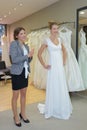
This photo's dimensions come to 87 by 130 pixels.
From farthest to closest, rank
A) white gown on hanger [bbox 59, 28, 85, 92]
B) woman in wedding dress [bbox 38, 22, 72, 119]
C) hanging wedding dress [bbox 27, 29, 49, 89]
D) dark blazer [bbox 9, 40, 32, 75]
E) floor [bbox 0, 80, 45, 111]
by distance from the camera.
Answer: hanging wedding dress [bbox 27, 29, 49, 89], white gown on hanger [bbox 59, 28, 85, 92], floor [bbox 0, 80, 45, 111], woman in wedding dress [bbox 38, 22, 72, 119], dark blazer [bbox 9, 40, 32, 75]

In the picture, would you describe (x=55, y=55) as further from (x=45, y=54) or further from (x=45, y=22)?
(x=45, y=22)

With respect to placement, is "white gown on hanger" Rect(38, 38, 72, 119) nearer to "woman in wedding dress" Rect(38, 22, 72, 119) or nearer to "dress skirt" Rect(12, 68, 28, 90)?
"woman in wedding dress" Rect(38, 22, 72, 119)

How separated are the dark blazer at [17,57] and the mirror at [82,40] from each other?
2131 mm

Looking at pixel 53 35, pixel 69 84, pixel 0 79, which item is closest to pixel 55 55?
pixel 53 35

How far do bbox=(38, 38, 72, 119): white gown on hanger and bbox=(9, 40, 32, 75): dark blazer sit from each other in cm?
57

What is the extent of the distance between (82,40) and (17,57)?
2319 millimetres

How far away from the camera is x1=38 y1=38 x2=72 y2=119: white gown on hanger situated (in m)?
3.32

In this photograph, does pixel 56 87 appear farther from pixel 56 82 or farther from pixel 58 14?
pixel 58 14

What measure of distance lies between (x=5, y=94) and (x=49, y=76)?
86.4 inches

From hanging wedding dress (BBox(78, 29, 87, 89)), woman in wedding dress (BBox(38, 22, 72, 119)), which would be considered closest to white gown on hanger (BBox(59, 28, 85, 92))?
hanging wedding dress (BBox(78, 29, 87, 89))

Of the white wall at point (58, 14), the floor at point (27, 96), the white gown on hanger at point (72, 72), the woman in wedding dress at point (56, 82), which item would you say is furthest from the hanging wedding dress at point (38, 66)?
the woman in wedding dress at point (56, 82)

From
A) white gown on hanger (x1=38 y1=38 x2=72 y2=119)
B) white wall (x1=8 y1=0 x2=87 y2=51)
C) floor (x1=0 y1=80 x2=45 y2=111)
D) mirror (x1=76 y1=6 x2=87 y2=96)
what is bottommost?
floor (x1=0 y1=80 x2=45 y2=111)

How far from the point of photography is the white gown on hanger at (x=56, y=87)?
332 centimetres

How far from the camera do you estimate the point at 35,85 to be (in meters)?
5.82
